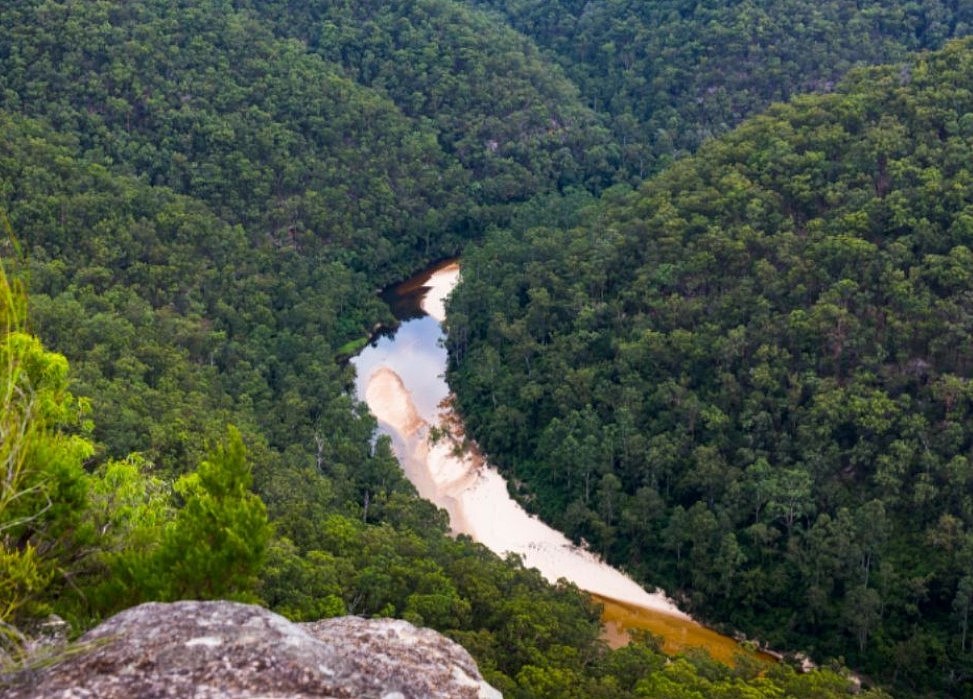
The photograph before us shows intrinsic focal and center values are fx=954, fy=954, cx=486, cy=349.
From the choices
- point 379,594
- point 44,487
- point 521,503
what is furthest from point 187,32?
point 44,487

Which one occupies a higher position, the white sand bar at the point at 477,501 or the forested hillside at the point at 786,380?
the forested hillside at the point at 786,380

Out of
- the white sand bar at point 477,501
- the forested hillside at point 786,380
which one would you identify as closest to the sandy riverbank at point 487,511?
the white sand bar at point 477,501

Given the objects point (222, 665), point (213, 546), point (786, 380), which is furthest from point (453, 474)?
point (222, 665)

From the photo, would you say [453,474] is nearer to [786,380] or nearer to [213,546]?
[786,380]

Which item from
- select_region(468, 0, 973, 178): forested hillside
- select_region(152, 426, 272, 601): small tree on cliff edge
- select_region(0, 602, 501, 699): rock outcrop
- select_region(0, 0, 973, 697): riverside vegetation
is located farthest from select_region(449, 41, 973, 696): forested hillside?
select_region(0, 602, 501, 699): rock outcrop

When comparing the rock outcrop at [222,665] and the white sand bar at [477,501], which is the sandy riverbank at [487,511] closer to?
the white sand bar at [477,501]

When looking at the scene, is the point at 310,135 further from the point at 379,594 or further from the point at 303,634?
the point at 303,634

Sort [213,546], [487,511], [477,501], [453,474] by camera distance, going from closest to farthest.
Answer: [213,546] < [487,511] < [477,501] < [453,474]
